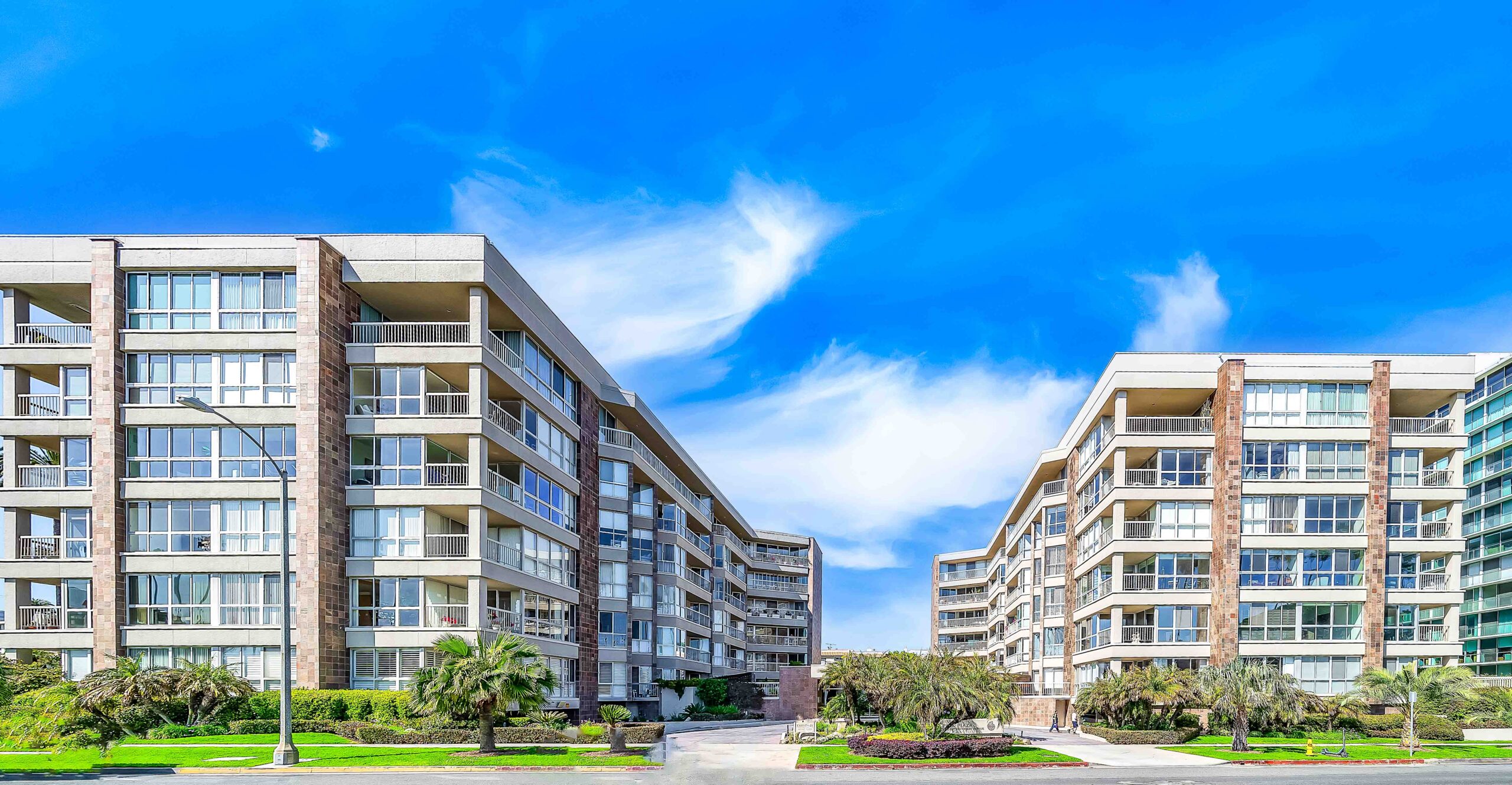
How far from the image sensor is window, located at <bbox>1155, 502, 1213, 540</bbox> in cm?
5381

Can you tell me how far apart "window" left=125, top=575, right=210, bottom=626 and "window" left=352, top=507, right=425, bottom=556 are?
5394 mm

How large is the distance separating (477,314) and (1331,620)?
142 feet

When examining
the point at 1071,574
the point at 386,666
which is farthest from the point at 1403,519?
the point at 386,666

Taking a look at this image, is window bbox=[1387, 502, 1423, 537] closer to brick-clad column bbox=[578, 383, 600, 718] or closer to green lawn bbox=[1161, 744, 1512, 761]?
green lawn bbox=[1161, 744, 1512, 761]

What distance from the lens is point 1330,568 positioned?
52.8 meters

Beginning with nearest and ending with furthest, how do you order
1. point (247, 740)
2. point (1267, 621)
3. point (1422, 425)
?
point (247, 740) → point (1267, 621) → point (1422, 425)

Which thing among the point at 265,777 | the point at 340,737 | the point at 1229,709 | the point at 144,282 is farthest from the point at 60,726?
the point at 1229,709

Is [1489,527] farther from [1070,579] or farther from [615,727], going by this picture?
[615,727]

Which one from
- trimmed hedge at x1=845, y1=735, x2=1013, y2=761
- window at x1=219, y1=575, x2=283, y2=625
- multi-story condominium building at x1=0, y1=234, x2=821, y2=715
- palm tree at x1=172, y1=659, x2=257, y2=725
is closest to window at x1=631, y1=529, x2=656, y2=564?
multi-story condominium building at x1=0, y1=234, x2=821, y2=715

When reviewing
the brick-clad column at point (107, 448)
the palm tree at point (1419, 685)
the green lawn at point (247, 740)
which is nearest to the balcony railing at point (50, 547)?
the brick-clad column at point (107, 448)

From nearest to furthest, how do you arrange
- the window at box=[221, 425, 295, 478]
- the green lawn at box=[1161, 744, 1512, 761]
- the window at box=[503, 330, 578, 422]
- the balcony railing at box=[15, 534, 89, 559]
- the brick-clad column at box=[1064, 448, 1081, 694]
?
the green lawn at box=[1161, 744, 1512, 761] → the window at box=[221, 425, 295, 478] → the balcony railing at box=[15, 534, 89, 559] → the window at box=[503, 330, 578, 422] → the brick-clad column at box=[1064, 448, 1081, 694]

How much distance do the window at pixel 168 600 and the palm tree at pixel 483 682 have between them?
40.8 feet

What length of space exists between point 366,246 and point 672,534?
1248 inches

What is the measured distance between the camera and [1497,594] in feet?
259
